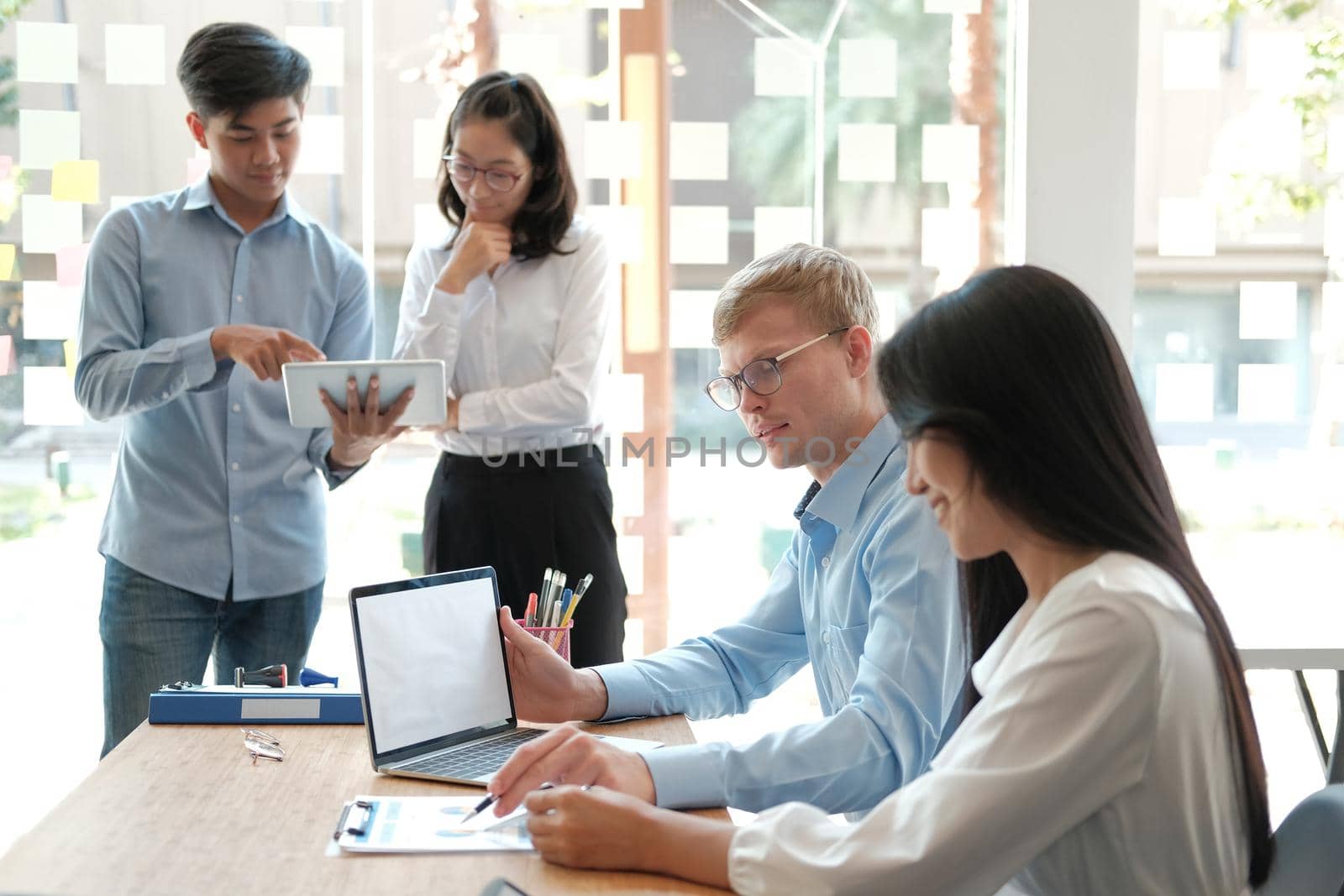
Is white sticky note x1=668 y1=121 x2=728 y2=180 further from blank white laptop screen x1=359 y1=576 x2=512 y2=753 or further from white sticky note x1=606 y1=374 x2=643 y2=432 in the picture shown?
blank white laptop screen x1=359 y1=576 x2=512 y2=753

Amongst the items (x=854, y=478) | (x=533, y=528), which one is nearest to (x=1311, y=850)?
(x=854, y=478)

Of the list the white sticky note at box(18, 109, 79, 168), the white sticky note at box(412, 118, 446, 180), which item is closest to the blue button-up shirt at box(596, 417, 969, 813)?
the white sticky note at box(412, 118, 446, 180)

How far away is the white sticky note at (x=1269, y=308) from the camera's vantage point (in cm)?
334

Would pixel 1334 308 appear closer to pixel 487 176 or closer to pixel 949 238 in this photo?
pixel 949 238

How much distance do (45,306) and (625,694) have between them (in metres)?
2.11

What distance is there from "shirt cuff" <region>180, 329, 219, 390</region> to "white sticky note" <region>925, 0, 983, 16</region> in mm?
1899

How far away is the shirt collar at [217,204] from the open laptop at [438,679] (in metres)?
1.29

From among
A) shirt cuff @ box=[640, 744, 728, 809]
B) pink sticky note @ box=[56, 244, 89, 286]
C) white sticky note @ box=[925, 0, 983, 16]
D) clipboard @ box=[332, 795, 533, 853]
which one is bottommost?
clipboard @ box=[332, 795, 533, 853]

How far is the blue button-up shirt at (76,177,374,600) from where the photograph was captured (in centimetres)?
256

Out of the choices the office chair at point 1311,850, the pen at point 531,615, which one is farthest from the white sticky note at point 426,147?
the office chair at point 1311,850

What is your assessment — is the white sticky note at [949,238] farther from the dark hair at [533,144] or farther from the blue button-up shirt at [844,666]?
the blue button-up shirt at [844,666]

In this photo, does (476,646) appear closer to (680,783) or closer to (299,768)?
(299,768)

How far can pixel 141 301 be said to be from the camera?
2652 millimetres

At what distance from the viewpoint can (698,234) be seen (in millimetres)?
3270
